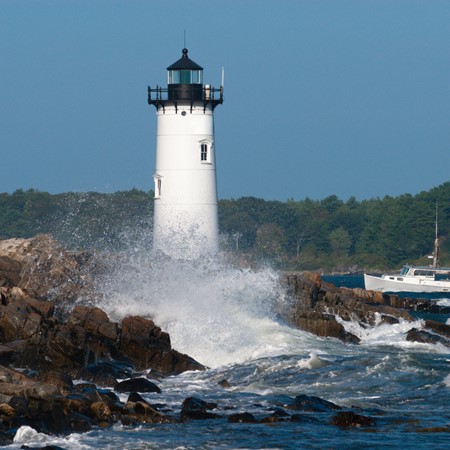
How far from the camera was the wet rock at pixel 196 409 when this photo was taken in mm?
17062

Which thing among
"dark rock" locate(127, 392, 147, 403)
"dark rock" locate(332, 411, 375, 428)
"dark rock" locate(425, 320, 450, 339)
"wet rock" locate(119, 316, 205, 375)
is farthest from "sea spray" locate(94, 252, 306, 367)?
"dark rock" locate(332, 411, 375, 428)

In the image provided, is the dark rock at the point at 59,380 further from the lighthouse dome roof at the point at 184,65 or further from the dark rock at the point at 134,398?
the lighthouse dome roof at the point at 184,65

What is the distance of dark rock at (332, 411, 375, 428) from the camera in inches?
655

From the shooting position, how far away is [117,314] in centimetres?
2572

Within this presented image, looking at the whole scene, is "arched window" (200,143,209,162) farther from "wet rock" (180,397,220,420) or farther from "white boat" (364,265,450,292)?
"white boat" (364,265,450,292)

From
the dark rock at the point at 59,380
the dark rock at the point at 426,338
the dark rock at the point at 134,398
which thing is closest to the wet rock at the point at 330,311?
the dark rock at the point at 426,338

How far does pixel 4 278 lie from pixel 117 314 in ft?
8.61

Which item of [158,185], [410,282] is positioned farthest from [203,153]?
[410,282]

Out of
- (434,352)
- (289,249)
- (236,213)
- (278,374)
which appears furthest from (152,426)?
(289,249)

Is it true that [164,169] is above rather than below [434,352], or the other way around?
above

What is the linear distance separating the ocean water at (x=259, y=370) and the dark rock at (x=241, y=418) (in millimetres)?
99

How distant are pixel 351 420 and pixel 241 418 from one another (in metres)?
1.51

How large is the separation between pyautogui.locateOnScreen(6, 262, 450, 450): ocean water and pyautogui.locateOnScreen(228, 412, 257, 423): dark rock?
3.9 inches

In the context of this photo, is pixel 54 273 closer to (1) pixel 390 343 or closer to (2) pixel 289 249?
(1) pixel 390 343
